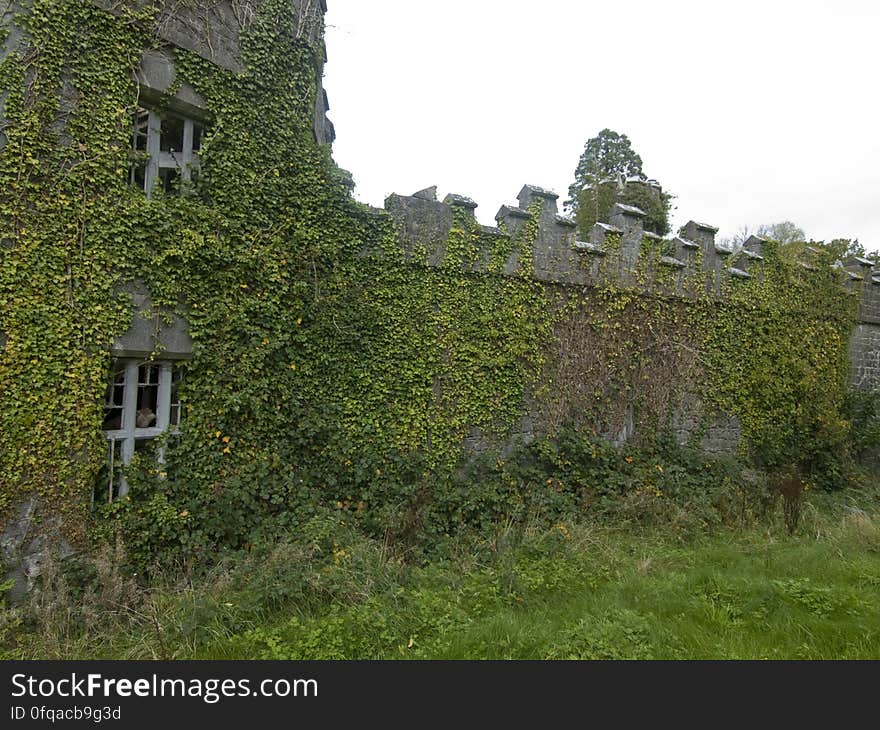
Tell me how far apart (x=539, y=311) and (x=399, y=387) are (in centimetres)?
232

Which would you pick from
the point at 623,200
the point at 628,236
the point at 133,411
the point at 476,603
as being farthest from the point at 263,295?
the point at 623,200

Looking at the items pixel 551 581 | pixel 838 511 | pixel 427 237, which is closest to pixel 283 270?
pixel 427 237

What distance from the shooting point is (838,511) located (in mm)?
7074

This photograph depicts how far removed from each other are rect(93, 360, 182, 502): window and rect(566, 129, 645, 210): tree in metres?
14.2

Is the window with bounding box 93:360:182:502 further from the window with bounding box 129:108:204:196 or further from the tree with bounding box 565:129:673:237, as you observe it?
the tree with bounding box 565:129:673:237

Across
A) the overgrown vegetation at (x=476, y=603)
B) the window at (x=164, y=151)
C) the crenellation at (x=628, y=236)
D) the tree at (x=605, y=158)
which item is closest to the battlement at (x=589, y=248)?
the crenellation at (x=628, y=236)

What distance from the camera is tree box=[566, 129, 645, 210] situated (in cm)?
1638

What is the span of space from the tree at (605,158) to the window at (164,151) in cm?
1316

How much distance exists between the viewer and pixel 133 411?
16.4 ft

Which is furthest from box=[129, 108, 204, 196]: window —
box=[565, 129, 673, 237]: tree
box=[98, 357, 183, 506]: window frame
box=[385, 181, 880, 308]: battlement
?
box=[565, 129, 673, 237]: tree

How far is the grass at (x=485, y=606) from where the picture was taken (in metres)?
3.46

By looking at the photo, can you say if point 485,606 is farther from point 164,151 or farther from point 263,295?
point 164,151

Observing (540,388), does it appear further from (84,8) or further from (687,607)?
(84,8)
